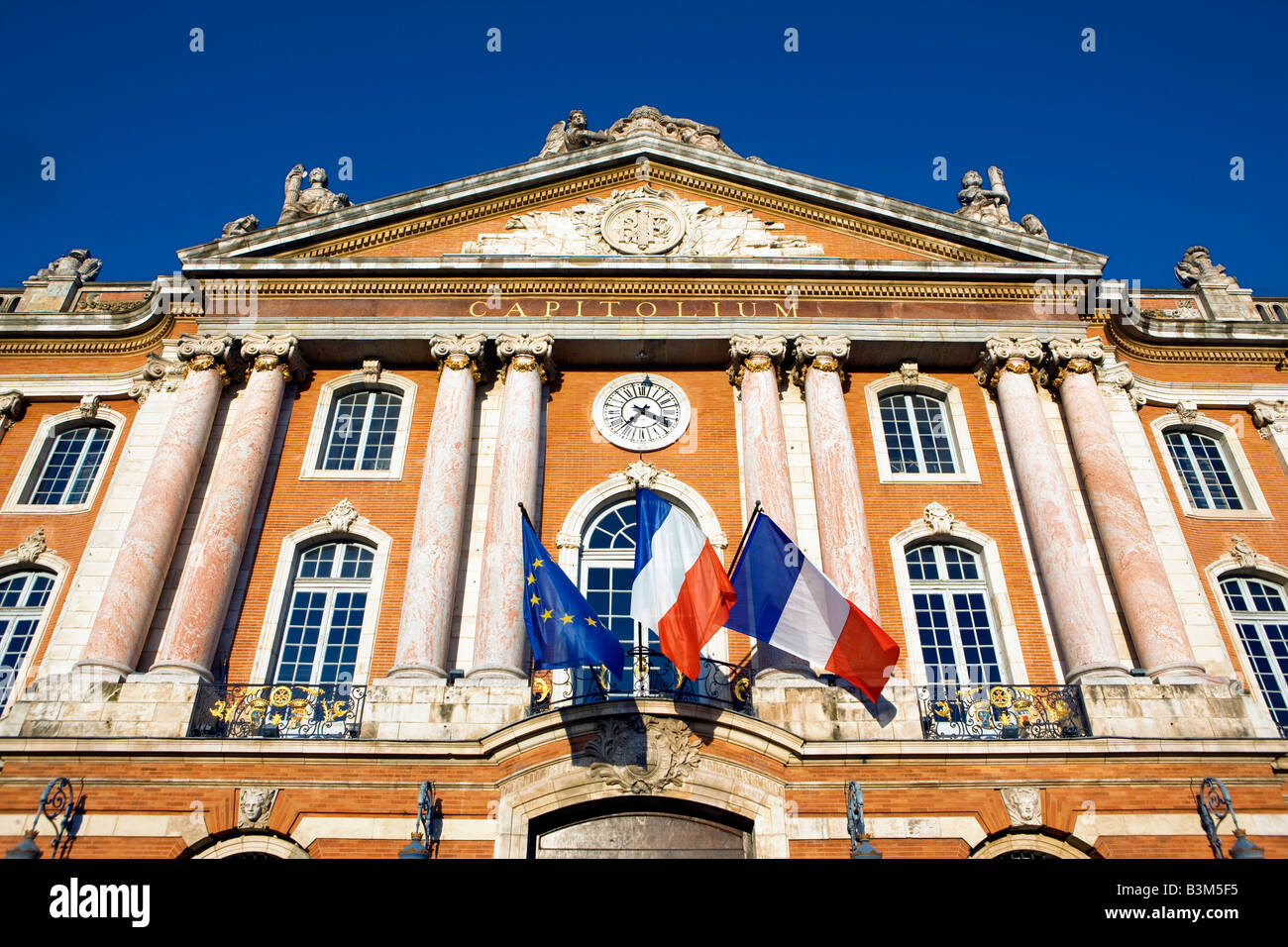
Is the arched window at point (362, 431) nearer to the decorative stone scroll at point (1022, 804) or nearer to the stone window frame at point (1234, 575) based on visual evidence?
the decorative stone scroll at point (1022, 804)

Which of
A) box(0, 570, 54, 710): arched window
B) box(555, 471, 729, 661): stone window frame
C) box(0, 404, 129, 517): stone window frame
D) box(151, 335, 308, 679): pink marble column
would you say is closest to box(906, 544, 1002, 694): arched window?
box(555, 471, 729, 661): stone window frame

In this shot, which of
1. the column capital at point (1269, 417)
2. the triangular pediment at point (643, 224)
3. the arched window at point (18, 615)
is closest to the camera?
the arched window at point (18, 615)

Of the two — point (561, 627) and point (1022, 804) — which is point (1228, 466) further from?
point (561, 627)

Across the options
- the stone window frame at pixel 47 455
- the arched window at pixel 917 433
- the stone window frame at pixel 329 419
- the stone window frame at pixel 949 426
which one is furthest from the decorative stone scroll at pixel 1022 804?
the stone window frame at pixel 47 455

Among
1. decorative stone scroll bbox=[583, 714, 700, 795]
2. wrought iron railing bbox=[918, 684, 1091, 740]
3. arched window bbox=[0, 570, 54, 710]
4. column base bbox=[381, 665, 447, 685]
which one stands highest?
arched window bbox=[0, 570, 54, 710]

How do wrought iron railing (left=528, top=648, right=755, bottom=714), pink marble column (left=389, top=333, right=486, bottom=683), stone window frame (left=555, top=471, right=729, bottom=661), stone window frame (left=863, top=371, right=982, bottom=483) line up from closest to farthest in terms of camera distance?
wrought iron railing (left=528, top=648, right=755, bottom=714)
pink marble column (left=389, top=333, right=486, bottom=683)
stone window frame (left=555, top=471, right=729, bottom=661)
stone window frame (left=863, top=371, right=982, bottom=483)

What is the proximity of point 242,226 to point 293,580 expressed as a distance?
8052mm

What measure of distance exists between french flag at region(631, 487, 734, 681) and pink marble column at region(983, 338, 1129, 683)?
560 centimetres

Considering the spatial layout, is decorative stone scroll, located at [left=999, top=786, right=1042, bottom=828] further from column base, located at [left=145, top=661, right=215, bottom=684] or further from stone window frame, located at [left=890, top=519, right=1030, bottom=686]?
column base, located at [left=145, top=661, right=215, bottom=684]

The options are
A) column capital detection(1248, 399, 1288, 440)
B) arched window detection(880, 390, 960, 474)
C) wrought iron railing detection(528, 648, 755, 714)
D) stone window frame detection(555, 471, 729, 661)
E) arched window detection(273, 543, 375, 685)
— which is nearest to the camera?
wrought iron railing detection(528, 648, 755, 714)

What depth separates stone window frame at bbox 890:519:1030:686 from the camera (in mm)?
16094

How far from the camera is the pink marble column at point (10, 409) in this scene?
20.0 metres

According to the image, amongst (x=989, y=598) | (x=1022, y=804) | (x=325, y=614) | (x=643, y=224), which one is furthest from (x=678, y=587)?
(x=643, y=224)

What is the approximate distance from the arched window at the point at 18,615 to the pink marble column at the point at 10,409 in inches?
145
